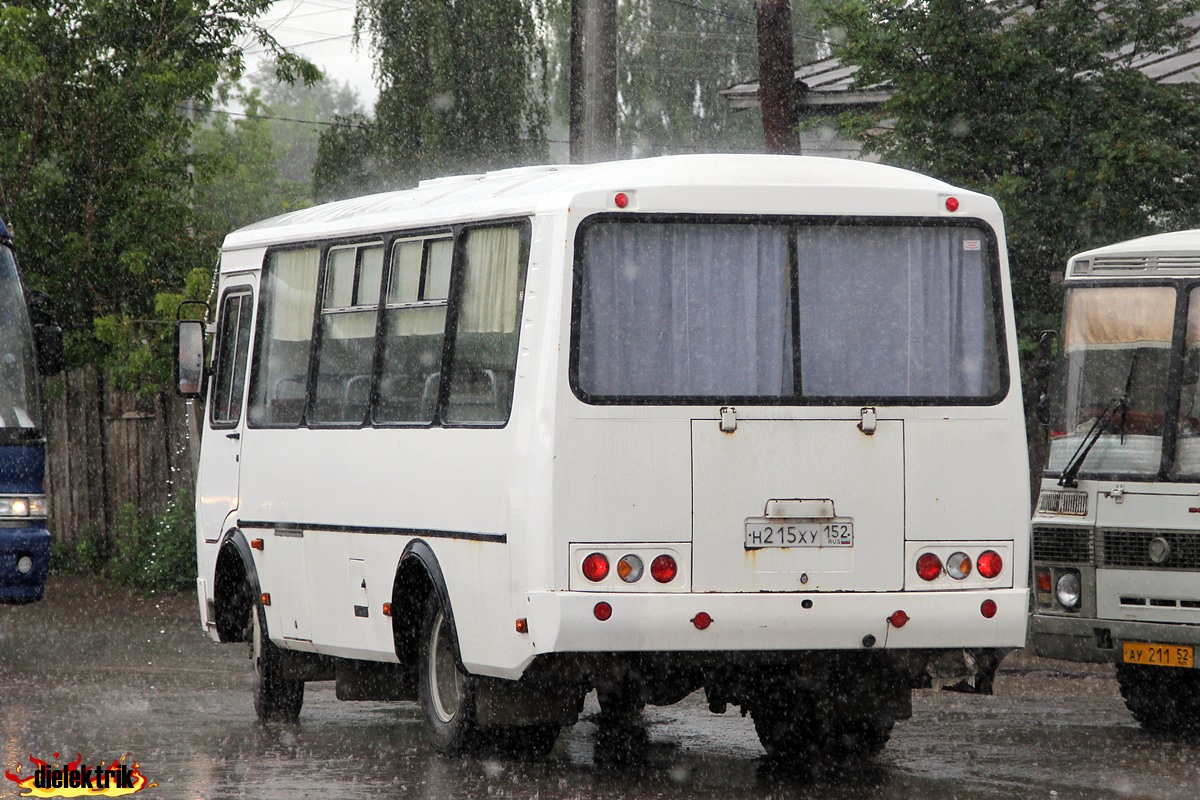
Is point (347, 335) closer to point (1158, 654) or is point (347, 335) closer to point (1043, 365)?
point (1043, 365)

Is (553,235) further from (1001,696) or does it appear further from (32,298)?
(32,298)

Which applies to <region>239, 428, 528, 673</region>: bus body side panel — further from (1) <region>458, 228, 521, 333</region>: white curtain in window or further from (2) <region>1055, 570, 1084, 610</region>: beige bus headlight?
(2) <region>1055, 570, 1084, 610</region>: beige bus headlight

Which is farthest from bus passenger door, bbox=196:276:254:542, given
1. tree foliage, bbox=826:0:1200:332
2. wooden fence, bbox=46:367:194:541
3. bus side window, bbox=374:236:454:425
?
wooden fence, bbox=46:367:194:541

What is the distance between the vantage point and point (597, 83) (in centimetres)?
1786

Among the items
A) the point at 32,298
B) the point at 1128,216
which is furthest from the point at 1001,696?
the point at 32,298

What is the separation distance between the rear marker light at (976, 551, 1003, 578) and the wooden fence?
45.5 ft

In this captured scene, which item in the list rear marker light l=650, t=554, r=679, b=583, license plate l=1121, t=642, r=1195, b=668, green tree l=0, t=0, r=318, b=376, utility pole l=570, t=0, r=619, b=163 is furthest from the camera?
green tree l=0, t=0, r=318, b=376

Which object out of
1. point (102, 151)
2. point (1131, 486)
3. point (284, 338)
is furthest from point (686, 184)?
point (102, 151)

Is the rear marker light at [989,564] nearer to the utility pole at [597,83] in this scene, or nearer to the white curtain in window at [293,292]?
the white curtain in window at [293,292]

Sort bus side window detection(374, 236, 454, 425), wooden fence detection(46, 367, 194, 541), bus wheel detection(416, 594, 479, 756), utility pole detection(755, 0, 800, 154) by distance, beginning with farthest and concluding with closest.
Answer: wooden fence detection(46, 367, 194, 541) < utility pole detection(755, 0, 800, 154) < bus side window detection(374, 236, 454, 425) < bus wheel detection(416, 594, 479, 756)

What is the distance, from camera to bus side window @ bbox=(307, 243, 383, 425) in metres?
11.5

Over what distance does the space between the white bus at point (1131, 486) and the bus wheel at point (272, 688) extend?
4306mm

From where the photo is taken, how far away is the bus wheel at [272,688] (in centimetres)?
1267
